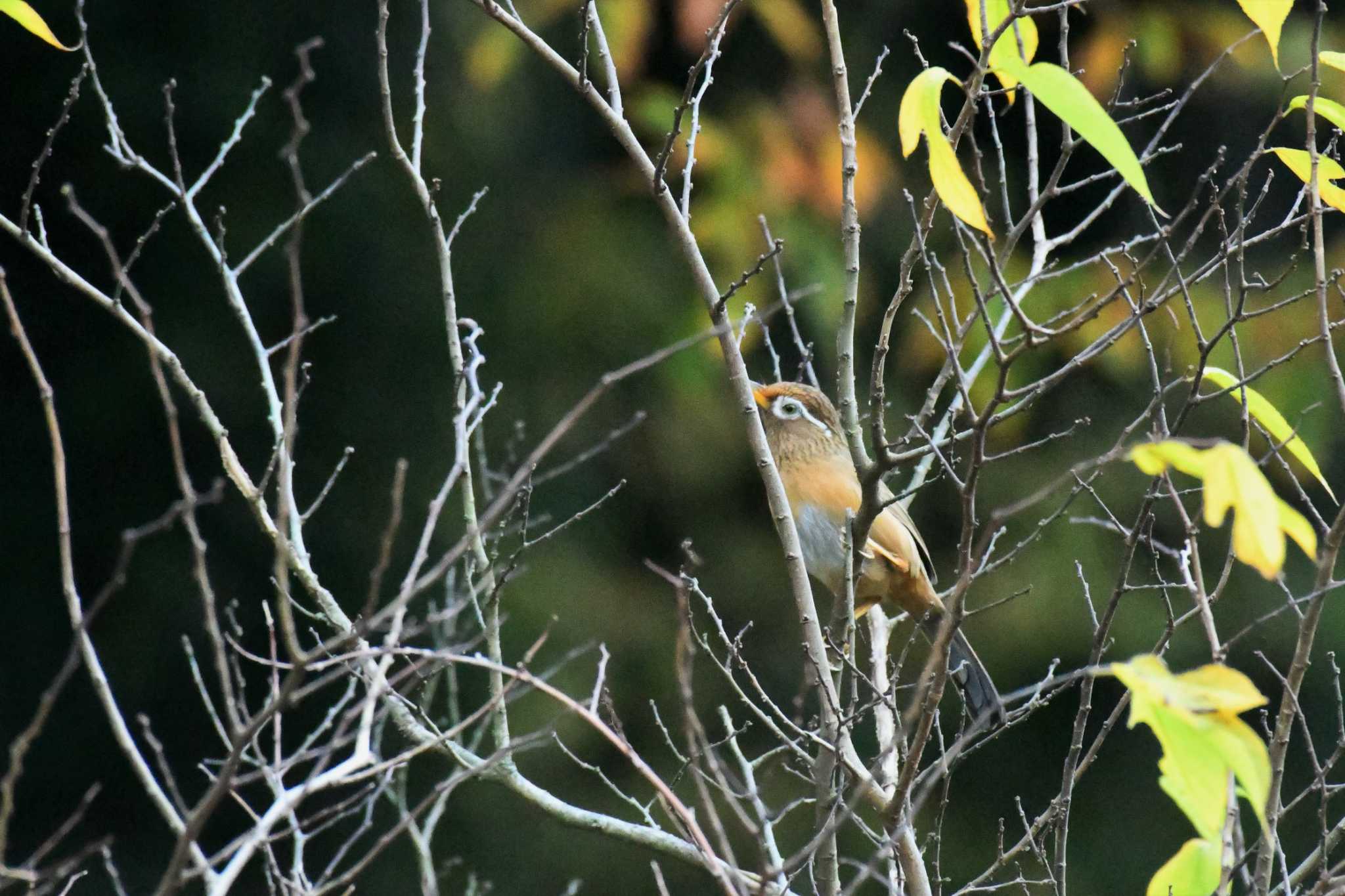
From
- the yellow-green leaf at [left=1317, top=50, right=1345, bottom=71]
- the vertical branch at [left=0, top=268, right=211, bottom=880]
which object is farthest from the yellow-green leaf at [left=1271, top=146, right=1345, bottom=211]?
the vertical branch at [left=0, top=268, right=211, bottom=880]

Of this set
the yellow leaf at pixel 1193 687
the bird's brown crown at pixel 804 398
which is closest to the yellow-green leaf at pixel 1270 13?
the yellow leaf at pixel 1193 687

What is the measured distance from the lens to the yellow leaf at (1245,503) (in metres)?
1.30

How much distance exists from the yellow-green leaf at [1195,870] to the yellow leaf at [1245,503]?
574mm

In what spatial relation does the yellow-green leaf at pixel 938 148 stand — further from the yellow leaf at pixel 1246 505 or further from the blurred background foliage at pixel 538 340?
the blurred background foliage at pixel 538 340

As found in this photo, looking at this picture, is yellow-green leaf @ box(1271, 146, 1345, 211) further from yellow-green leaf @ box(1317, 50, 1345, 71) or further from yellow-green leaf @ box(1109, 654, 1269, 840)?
yellow-green leaf @ box(1109, 654, 1269, 840)

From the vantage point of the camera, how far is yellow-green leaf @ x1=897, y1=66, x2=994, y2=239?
1.55 meters

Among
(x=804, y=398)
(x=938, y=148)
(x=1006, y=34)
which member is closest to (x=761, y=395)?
(x=804, y=398)

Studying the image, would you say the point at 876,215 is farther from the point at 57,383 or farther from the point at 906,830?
the point at 906,830

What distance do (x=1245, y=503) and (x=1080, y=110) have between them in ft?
1.39

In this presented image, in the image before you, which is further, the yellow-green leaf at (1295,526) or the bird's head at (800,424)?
the bird's head at (800,424)

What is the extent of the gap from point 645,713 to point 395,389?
63.2 inches

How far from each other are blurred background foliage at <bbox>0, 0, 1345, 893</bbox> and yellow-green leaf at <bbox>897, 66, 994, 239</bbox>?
355cm

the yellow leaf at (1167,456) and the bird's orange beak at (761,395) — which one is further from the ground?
the yellow leaf at (1167,456)

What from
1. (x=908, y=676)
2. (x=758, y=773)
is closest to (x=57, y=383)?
(x=758, y=773)
